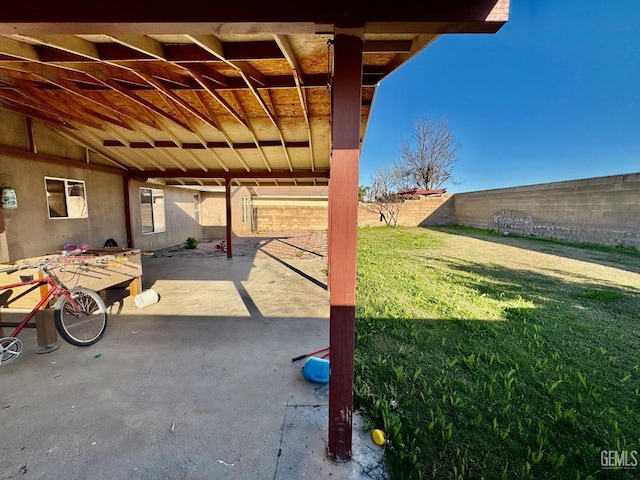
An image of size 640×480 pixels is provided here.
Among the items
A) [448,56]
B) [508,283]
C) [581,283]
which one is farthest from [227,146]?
[448,56]

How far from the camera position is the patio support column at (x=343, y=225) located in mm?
1437

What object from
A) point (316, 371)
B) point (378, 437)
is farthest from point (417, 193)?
point (378, 437)

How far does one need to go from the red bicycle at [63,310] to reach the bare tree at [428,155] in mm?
24212

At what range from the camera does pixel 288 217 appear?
54.2 ft

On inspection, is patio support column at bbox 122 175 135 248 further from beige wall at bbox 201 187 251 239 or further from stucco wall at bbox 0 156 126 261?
beige wall at bbox 201 187 251 239

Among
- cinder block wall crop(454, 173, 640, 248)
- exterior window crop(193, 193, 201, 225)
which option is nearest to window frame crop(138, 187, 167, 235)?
exterior window crop(193, 193, 201, 225)

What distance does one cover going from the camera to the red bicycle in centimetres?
271

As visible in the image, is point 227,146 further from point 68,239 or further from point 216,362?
point 216,362

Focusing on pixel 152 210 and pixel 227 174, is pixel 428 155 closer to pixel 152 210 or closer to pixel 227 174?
pixel 227 174

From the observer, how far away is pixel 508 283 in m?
5.31

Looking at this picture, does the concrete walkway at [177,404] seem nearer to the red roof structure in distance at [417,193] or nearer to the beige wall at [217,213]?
the beige wall at [217,213]

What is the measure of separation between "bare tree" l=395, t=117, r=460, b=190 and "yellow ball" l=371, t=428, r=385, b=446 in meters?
24.3

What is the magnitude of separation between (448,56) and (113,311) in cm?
1718

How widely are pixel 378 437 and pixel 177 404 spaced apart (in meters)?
1.58
